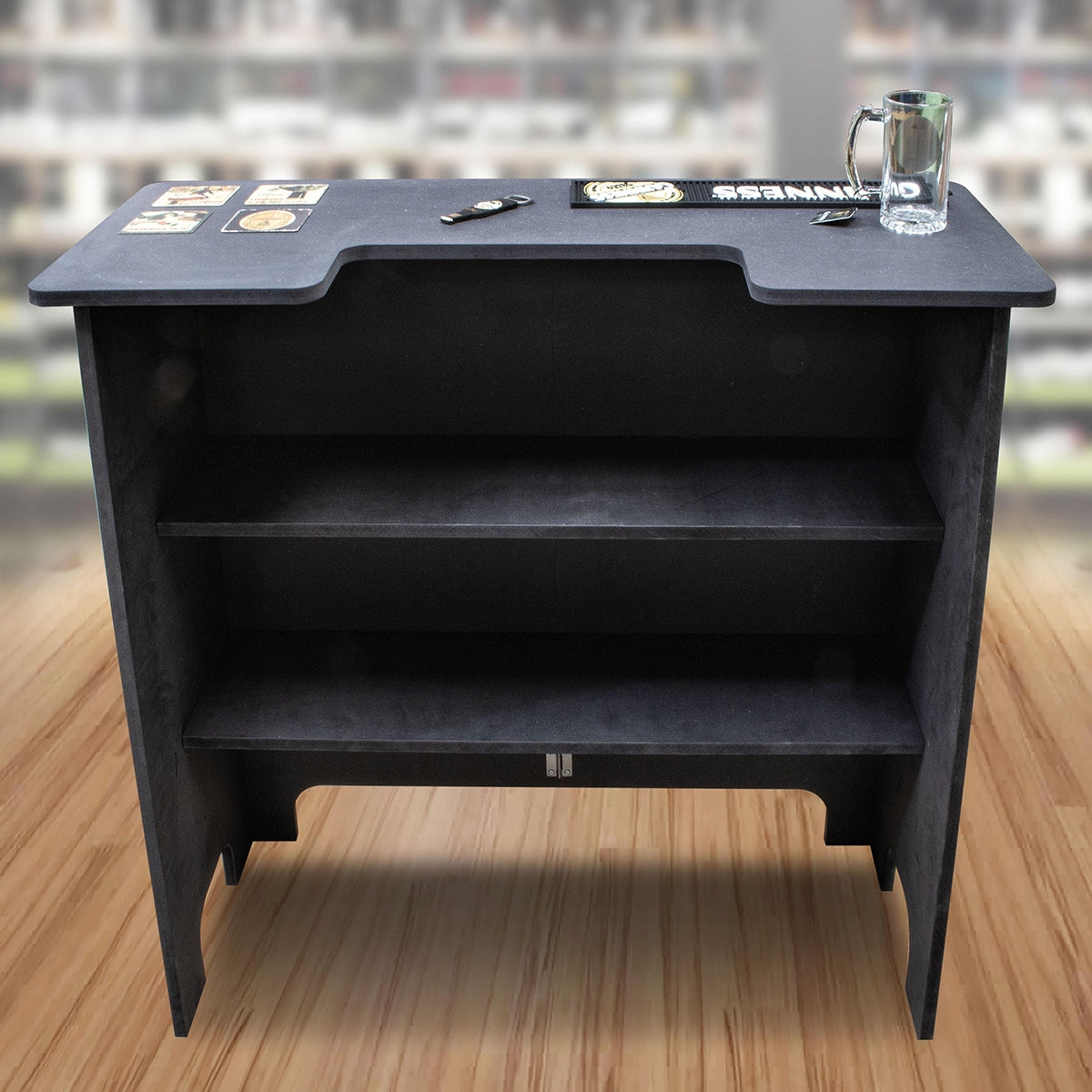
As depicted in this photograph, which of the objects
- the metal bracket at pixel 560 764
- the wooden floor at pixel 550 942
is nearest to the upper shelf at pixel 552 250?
the metal bracket at pixel 560 764

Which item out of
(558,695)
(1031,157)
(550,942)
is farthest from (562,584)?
(1031,157)

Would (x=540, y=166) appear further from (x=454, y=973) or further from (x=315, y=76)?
(x=454, y=973)

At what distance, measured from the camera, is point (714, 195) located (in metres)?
2.40

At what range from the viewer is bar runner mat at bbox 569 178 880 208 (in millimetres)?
2361

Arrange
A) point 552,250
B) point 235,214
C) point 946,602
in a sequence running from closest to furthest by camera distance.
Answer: point 552,250 → point 946,602 → point 235,214

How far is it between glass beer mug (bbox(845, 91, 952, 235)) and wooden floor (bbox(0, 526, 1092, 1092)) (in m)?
1.26

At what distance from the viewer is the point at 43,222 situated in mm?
3908

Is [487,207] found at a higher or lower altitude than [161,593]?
higher

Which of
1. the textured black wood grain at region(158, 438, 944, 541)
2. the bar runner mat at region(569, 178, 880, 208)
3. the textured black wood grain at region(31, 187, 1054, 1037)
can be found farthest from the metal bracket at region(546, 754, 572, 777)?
the bar runner mat at region(569, 178, 880, 208)

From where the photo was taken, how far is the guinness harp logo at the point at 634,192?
238cm

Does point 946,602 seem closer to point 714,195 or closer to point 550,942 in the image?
point 714,195

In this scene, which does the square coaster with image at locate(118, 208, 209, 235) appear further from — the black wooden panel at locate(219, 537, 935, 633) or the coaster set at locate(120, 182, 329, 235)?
the black wooden panel at locate(219, 537, 935, 633)

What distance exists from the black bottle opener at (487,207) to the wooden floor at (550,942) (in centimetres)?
126

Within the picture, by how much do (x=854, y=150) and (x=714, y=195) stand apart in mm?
229
